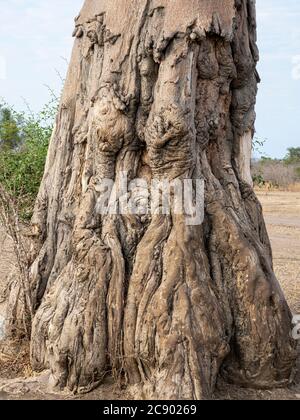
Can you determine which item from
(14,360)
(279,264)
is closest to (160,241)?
(14,360)

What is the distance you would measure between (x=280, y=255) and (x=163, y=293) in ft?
25.1

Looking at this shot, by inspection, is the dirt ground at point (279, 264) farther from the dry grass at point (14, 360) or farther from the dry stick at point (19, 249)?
the dry grass at point (14, 360)

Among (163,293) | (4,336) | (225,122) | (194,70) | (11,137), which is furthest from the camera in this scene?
(11,137)

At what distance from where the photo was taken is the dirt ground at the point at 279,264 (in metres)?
5.05

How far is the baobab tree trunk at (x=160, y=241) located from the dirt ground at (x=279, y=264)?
116 mm

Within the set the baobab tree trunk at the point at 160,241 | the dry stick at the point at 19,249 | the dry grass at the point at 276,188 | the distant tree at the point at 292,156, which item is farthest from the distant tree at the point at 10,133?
the distant tree at the point at 292,156

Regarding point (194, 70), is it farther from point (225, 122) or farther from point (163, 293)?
point (163, 293)

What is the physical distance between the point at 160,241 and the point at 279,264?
656 cm

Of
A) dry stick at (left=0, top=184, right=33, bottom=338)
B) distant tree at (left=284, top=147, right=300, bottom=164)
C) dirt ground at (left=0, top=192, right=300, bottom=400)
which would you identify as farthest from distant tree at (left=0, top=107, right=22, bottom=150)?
distant tree at (left=284, top=147, right=300, bottom=164)

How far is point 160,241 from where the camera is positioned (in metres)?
5.02

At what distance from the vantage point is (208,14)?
5.15 metres

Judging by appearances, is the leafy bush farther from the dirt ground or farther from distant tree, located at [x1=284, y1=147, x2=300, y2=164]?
Result: distant tree, located at [x1=284, y1=147, x2=300, y2=164]

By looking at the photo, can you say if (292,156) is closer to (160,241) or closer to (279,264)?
(279,264)
